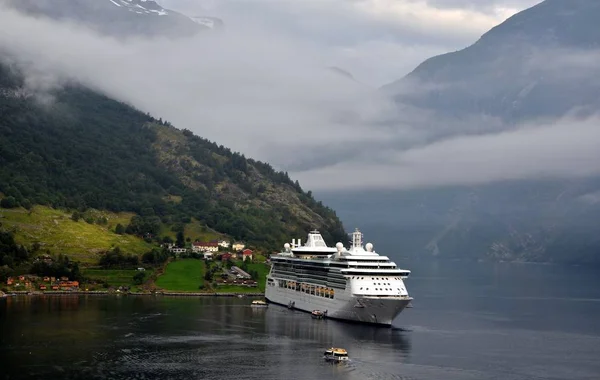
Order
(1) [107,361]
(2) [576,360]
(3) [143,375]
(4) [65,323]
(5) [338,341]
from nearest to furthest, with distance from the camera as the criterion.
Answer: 1. (3) [143,375]
2. (1) [107,361]
3. (2) [576,360]
4. (5) [338,341]
5. (4) [65,323]

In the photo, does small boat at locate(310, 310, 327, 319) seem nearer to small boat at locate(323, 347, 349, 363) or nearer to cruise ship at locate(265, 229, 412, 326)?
cruise ship at locate(265, 229, 412, 326)

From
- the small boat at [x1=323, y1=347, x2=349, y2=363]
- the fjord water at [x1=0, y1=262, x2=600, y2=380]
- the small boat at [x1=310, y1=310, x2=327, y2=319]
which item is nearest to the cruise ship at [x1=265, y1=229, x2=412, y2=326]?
the small boat at [x1=310, y1=310, x2=327, y2=319]

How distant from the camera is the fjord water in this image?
124 metres

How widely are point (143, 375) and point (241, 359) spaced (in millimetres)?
18302

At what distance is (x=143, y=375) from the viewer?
119m

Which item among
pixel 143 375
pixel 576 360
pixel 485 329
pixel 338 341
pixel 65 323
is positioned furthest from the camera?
pixel 485 329

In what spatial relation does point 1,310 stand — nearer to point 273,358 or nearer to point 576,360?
point 273,358

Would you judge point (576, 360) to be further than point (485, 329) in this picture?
No

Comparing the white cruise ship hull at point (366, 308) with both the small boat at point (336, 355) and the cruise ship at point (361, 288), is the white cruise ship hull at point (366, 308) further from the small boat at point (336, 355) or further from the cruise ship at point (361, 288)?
the small boat at point (336, 355)

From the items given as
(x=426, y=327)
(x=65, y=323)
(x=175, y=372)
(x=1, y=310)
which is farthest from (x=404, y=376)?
(x=1, y=310)

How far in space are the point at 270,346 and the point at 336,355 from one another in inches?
644

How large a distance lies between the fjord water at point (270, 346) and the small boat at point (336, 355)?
66.9 inches

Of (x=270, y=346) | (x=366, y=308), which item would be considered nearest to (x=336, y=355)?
(x=270, y=346)

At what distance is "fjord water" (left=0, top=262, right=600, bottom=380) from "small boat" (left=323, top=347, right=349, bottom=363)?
170 centimetres
